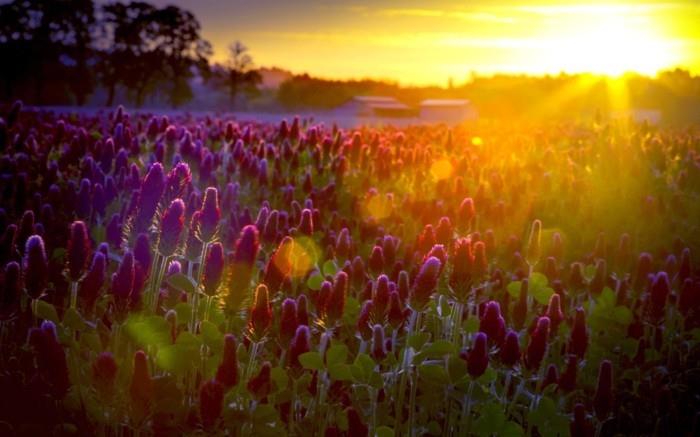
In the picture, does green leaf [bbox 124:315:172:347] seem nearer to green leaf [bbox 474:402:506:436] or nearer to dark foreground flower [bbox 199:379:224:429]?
dark foreground flower [bbox 199:379:224:429]

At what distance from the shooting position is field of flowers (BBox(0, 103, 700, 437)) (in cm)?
265

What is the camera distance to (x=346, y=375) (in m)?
2.84

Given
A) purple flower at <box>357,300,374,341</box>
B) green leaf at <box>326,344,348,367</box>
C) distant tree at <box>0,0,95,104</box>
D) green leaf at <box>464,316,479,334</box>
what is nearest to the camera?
green leaf at <box>326,344,348,367</box>

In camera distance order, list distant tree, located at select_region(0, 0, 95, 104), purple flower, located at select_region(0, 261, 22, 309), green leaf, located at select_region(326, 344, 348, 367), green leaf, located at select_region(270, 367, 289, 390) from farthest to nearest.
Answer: distant tree, located at select_region(0, 0, 95, 104) < green leaf, located at select_region(270, 367, 289, 390) < green leaf, located at select_region(326, 344, 348, 367) < purple flower, located at select_region(0, 261, 22, 309)

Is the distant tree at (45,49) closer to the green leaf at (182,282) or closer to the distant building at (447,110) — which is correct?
the distant building at (447,110)

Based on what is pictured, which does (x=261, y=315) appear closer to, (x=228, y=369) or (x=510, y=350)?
(x=228, y=369)

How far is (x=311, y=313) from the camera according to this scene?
4.16 meters

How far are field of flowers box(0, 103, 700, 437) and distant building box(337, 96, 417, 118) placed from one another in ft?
142

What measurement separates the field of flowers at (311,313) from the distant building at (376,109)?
4336 cm

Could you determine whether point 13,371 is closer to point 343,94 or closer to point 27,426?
point 27,426

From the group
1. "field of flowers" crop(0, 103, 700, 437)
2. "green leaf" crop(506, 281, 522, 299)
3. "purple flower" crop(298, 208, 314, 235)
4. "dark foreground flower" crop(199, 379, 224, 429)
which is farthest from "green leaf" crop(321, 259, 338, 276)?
"dark foreground flower" crop(199, 379, 224, 429)

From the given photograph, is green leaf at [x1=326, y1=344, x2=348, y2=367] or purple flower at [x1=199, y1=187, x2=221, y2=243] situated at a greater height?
purple flower at [x1=199, y1=187, x2=221, y2=243]

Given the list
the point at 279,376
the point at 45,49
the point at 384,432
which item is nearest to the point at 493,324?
the point at 384,432

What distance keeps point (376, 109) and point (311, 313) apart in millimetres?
48269
